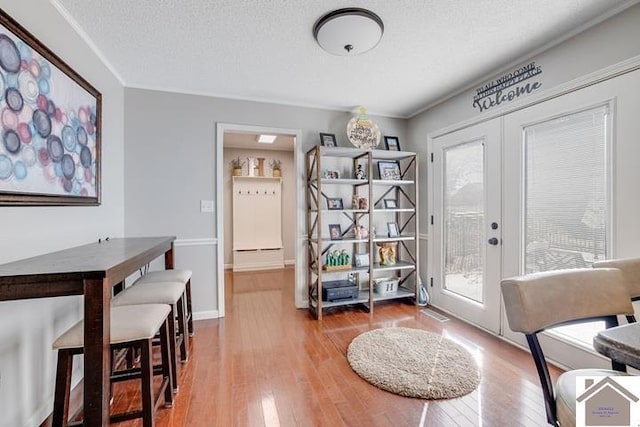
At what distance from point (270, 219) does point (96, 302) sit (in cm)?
461

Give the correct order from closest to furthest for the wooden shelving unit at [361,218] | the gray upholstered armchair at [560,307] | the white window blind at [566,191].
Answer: the gray upholstered armchair at [560,307]
the white window blind at [566,191]
the wooden shelving unit at [361,218]

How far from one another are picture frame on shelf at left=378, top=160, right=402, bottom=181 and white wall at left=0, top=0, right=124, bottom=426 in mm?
2875

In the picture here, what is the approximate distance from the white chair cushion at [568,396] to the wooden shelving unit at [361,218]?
2223 mm

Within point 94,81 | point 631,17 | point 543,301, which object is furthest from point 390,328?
point 94,81

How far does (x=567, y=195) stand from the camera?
206 cm

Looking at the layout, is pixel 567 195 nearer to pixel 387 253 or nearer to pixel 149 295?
pixel 387 253

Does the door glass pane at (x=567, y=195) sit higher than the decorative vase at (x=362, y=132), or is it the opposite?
the decorative vase at (x=362, y=132)

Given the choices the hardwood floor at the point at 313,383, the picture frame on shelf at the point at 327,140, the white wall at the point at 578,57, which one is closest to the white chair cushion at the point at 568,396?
the hardwood floor at the point at 313,383

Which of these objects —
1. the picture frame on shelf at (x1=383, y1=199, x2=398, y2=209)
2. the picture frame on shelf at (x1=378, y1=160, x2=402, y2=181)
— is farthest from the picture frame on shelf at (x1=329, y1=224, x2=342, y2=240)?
the picture frame on shelf at (x1=378, y1=160, x2=402, y2=181)

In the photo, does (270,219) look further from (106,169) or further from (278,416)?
(278,416)

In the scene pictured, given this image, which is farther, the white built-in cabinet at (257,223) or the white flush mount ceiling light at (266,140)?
the white built-in cabinet at (257,223)

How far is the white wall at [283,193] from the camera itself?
554 centimetres

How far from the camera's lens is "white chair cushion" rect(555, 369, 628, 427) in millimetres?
874

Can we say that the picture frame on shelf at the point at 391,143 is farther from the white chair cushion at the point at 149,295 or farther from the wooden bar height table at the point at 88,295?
the wooden bar height table at the point at 88,295
